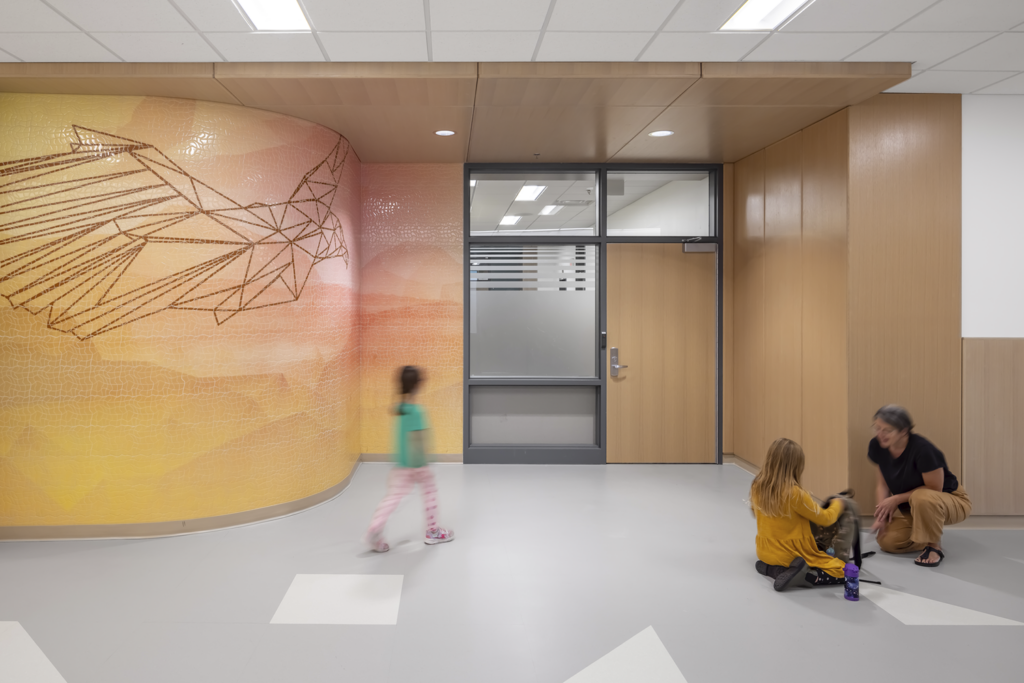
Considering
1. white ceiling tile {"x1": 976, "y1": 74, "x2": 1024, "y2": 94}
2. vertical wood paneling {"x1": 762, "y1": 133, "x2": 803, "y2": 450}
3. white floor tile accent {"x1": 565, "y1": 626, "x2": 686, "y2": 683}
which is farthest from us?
vertical wood paneling {"x1": 762, "y1": 133, "x2": 803, "y2": 450}

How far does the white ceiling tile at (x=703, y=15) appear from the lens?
277 cm

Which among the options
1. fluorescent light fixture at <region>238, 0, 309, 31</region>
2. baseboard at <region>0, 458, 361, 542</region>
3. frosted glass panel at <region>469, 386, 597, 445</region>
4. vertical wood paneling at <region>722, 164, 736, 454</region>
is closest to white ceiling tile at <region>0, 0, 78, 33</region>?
fluorescent light fixture at <region>238, 0, 309, 31</region>

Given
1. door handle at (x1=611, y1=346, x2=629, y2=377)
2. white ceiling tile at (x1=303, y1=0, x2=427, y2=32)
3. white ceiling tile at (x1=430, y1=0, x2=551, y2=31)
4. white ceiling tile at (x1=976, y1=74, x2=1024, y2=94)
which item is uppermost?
white ceiling tile at (x1=976, y1=74, x2=1024, y2=94)

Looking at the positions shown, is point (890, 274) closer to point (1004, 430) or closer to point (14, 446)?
point (1004, 430)

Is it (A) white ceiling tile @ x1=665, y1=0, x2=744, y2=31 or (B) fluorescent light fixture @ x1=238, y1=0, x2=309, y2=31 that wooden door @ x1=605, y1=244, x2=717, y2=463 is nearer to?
(A) white ceiling tile @ x1=665, y1=0, x2=744, y2=31

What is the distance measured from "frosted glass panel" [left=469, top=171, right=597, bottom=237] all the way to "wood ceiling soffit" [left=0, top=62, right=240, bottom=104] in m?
2.60

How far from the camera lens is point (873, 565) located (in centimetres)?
323

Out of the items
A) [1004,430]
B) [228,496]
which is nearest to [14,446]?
[228,496]

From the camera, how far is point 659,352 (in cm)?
558

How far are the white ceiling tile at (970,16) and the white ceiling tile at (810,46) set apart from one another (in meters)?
0.23

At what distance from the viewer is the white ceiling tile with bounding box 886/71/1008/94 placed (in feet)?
11.7

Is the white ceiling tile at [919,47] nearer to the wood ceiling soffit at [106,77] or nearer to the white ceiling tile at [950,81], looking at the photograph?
the white ceiling tile at [950,81]

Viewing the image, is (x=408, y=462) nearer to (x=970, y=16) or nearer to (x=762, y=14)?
(x=762, y=14)

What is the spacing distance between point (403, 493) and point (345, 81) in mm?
2541
